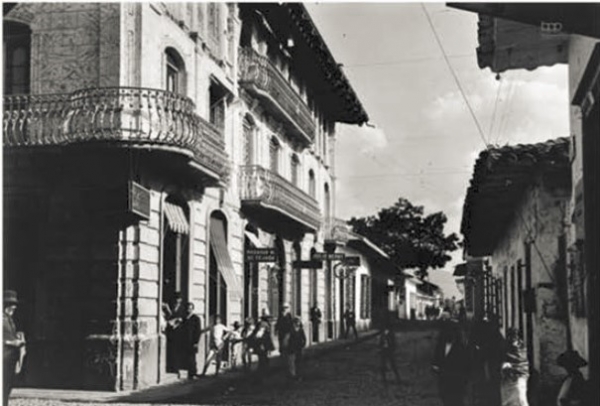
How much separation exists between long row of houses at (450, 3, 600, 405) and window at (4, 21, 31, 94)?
281 inches

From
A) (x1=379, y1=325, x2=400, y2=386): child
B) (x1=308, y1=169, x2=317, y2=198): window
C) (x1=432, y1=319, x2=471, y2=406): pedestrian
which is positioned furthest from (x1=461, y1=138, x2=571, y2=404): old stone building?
(x1=308, y1=169, x2=317, y2=198): window

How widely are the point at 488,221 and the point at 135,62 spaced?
654cm

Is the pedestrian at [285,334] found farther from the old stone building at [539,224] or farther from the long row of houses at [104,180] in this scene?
the old stone building at [539,224]

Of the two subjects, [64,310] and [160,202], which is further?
[160,202]

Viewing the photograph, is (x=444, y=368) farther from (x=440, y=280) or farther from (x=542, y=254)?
(x=440, y=280)

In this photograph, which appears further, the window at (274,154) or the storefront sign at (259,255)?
the window at (274,154)

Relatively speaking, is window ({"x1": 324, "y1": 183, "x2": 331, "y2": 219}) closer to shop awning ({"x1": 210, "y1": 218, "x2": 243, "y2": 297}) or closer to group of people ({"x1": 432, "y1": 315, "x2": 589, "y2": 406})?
shop awning ({"x1": 210, "y1": 218, "x2": 243, "y2": 297})

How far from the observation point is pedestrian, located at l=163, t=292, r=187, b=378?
15.3 m

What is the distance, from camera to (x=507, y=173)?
10.0 meters

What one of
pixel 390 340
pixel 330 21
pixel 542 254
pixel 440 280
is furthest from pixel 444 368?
pixel 440 280

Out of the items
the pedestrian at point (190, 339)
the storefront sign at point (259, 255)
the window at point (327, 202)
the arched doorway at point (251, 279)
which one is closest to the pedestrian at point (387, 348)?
the pedestrian at point (190, 339)

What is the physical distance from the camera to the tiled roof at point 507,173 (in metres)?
9.09

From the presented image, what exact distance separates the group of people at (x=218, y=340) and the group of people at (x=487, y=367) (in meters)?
4.33

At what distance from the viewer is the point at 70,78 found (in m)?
14.0
